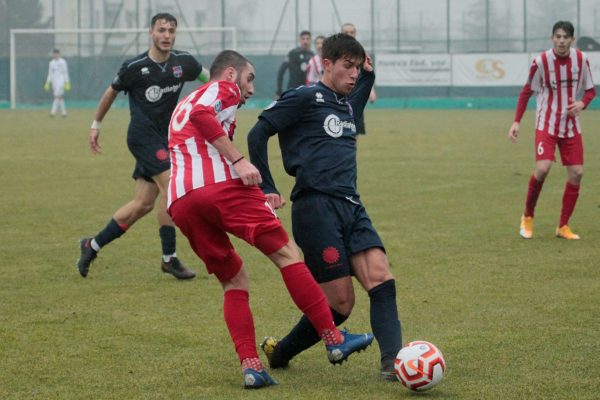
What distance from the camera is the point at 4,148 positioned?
20.7 metres

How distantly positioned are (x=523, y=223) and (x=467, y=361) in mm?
4856

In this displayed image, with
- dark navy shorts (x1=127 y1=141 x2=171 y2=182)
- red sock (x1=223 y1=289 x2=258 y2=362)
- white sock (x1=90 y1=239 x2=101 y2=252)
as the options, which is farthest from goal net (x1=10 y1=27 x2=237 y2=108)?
red sock (x1=223 y1=289 x2=258 y2=362)

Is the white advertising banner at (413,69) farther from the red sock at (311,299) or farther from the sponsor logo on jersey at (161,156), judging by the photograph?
the red sock at (311,299)

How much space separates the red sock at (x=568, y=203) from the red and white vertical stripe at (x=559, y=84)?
49cm

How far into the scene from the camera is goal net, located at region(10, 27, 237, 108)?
1651 inches

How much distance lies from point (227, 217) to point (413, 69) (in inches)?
1402

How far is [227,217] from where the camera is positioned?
16.6 feet

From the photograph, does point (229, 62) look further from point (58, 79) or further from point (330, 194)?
point (58, 79)

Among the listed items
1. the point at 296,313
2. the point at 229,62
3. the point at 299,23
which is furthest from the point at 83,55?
the point at 229,62

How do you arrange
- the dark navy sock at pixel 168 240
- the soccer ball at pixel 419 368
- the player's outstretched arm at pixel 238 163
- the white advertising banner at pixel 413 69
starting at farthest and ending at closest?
1. the white advertising banner at pixel 413 69
2. the dark navy sock at pixel 168 240
3. the player's outstretched arm at pixel 238 163
4. the soccer ball at pixel 419 368

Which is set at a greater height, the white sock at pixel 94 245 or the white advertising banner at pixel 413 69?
the white advertising banner at pixel 413 69

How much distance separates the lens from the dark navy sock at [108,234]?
27.8 ft

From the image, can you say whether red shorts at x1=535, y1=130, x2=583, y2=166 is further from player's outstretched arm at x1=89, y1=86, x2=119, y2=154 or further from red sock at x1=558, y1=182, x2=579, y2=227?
player's outstretched arm at x1=89, y1=86, x2=119, y2=154

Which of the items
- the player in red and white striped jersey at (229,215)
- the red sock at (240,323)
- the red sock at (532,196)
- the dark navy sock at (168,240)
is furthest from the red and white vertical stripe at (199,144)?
the red sock at (532,196)
